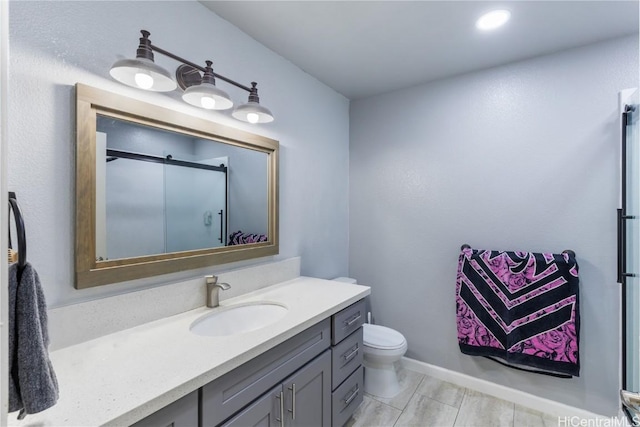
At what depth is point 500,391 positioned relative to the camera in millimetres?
2068

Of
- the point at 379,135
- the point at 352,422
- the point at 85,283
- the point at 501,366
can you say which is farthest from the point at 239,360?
the point at 379,135

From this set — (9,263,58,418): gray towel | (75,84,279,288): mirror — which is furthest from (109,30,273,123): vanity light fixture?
(9,263,58,418): gray towel

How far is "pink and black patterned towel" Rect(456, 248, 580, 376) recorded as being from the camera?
1.81 meters

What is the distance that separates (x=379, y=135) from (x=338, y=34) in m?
1.03

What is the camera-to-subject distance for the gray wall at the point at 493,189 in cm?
179

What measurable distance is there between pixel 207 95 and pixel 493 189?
1979mm

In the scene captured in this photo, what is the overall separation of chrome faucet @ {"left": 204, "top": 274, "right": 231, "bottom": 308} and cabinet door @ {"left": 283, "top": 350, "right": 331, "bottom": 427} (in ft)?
1.73

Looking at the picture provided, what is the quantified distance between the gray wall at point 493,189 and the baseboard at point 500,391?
0.14ft

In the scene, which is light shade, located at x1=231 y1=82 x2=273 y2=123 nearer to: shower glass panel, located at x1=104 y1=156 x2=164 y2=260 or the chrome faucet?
shower glass panel, located at x1=104 y1=156 x2=164 y2=260

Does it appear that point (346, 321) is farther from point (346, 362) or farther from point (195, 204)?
point (195, 204)

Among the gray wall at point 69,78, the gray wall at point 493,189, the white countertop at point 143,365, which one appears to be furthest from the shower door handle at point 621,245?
the gray wall at point 69,78

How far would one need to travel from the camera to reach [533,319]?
1.89m

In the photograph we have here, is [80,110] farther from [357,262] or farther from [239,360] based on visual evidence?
[357,262]

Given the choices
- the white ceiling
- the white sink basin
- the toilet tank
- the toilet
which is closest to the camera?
the white sink basin
